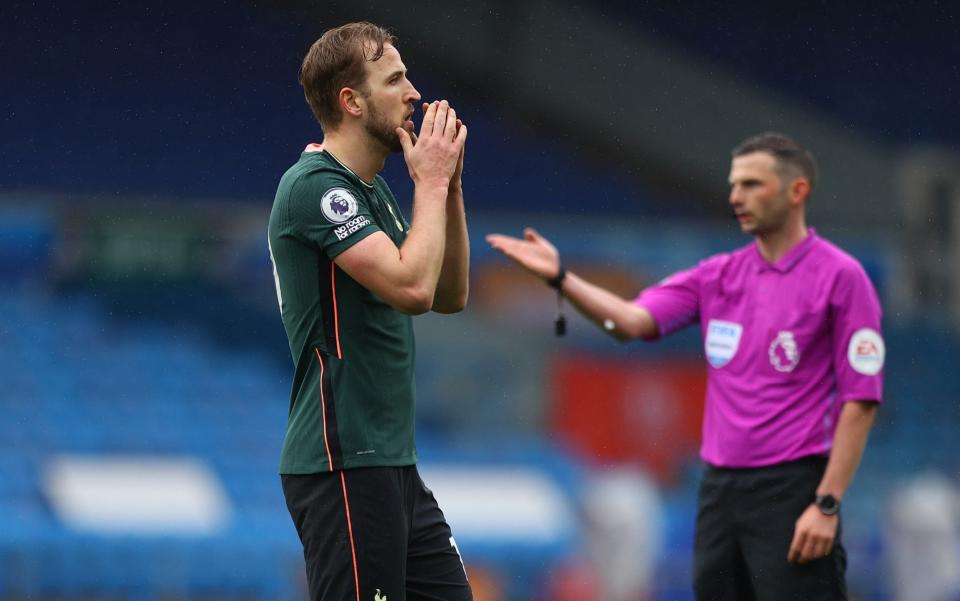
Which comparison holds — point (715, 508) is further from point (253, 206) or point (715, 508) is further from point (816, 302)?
point (253, 206)

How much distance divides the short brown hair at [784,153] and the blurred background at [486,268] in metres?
5.79

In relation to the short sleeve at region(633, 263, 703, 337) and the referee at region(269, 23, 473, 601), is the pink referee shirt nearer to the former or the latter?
the short sleeve at region(633, 263, 703, 337)

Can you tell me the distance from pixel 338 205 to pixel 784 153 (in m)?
2.10

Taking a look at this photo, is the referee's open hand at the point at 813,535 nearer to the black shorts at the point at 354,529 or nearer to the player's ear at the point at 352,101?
the black shorts at the point at 354,529

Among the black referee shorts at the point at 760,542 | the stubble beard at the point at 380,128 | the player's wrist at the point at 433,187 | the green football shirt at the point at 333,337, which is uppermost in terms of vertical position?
the stubble beard at the point at 380,128

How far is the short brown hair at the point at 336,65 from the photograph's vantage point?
379 cm

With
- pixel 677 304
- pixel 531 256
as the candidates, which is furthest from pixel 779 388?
pixel 531 256

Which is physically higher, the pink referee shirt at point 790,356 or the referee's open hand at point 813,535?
the pink referee shirt at point 790,356

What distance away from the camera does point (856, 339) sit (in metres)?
4.80

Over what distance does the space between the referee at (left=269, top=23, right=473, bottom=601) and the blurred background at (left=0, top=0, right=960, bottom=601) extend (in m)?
6.58

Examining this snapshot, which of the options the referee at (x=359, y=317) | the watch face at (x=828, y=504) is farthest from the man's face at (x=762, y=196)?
the referee at (x=359, y=317)

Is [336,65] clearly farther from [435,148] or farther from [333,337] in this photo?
[333,337]

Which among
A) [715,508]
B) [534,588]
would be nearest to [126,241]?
[534,588]

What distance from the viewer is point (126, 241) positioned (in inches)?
544
